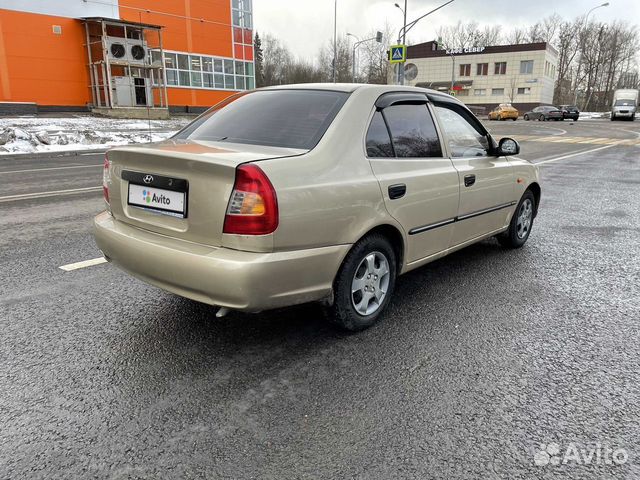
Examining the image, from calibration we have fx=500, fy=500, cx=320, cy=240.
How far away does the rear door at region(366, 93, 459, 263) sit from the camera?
10.9ft

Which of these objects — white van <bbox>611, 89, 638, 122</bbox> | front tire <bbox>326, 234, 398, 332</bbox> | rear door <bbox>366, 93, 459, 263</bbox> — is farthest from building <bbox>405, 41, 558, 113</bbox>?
front tire <bbox>326, 234, 398, 332</bbox>

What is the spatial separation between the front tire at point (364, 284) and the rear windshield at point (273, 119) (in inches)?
29.7

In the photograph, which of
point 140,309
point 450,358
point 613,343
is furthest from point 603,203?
point 140,309

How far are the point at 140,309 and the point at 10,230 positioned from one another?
311cm

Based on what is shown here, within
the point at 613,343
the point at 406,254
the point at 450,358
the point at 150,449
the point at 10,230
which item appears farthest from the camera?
the point at 10,230

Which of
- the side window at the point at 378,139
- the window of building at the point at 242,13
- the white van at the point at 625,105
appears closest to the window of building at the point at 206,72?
the window of building at the point at 242,13

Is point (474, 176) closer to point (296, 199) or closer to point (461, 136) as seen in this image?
point (461, 136)

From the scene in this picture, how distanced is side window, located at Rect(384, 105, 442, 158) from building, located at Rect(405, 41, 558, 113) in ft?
229

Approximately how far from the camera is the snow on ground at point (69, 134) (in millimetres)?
15594

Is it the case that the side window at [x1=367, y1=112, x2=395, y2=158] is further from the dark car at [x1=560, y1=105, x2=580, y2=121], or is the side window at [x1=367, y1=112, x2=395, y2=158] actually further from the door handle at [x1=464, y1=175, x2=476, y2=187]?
the dark car at [x1=560, y1=105, x2=580, y2=121]

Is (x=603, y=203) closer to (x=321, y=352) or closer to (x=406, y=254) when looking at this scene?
(x=406, y=254)

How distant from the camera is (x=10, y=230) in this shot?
571 cm

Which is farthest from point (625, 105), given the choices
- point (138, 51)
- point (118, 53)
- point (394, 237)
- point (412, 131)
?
point (394, 237)

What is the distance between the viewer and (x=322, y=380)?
9.01 feet
